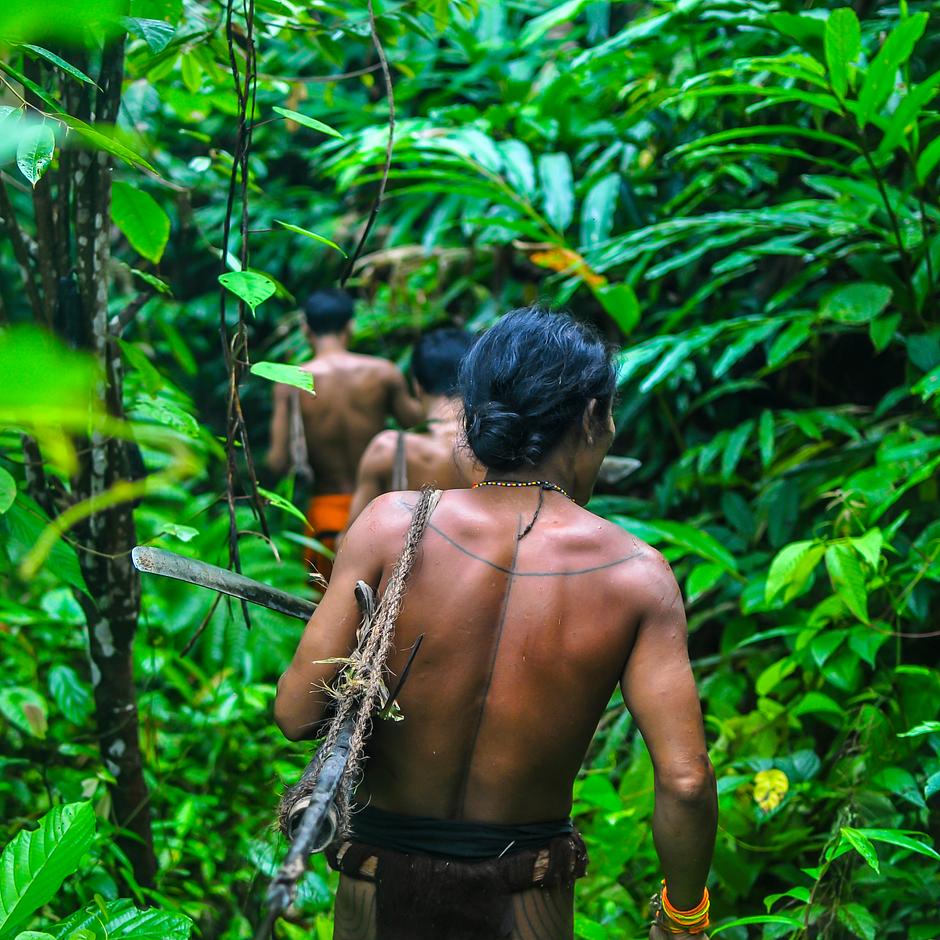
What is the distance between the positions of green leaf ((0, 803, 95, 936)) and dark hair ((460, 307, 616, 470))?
84cm

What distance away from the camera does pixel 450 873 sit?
1573mm

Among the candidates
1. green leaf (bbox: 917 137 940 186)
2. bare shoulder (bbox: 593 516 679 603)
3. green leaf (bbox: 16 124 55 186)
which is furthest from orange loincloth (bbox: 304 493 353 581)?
green leaf (bbox: 16 124 55 186)

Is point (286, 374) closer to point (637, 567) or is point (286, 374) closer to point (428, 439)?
point (637, 567)

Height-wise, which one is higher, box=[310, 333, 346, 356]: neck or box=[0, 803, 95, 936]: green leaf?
box=[0, 803, 95, 936]: green leaf

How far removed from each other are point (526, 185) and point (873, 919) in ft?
9.06

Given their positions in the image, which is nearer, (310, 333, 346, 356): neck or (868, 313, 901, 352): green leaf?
(868, 313, 901, 352): green leaf

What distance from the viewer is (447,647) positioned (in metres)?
1.56

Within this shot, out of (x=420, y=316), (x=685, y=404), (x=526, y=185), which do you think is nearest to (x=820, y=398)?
(x=685, y=404)

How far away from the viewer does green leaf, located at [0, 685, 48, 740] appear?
103 inches

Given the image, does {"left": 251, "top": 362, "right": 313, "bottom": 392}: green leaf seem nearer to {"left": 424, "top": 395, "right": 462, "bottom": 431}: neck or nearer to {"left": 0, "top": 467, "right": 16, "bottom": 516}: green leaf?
{"left": 0, "top": 467, "right": 16, "bottom": 516}: green leaf

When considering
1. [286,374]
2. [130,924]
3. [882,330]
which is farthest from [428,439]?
[130,924]

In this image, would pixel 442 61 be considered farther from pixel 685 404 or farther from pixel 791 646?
pixel 791 646

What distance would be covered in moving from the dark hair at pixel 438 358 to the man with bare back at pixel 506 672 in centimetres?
186

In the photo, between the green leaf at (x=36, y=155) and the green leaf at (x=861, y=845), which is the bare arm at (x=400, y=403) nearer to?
the green leaf at (x=861, y=845)
